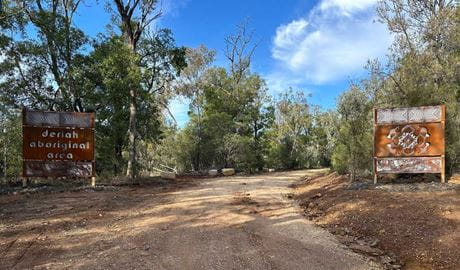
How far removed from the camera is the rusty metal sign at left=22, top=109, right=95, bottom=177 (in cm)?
1226

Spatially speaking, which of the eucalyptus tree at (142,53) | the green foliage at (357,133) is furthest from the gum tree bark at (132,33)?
the green foliage at (357,133)

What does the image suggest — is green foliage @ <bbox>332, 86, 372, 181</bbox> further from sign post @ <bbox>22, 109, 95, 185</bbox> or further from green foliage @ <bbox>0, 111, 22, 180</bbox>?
green foliage @ <bbox>0, 111, 22, 180</bbox>

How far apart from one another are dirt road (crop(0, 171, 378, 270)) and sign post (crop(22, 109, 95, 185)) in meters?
2.50

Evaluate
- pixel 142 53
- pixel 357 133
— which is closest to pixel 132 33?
pixel 142 53

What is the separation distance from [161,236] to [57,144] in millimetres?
7778

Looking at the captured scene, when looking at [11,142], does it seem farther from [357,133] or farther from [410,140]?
[410,140]

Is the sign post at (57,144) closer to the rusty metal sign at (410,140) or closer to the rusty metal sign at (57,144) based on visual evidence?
the rusty metal sign at (57,144)

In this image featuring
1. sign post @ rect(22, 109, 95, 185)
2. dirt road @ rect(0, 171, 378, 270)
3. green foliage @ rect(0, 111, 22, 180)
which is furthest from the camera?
green foliage @ rect(0, 111, 22, 180)

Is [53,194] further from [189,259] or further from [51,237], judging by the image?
[189,259]

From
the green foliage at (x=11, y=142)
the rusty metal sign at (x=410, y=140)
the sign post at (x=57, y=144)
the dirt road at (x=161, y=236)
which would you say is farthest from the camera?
the green foliage at (x=11, y=142)

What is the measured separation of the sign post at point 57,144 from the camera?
12258 mm

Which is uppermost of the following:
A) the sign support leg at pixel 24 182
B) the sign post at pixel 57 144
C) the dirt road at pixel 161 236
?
the sign post at pixel 57 144

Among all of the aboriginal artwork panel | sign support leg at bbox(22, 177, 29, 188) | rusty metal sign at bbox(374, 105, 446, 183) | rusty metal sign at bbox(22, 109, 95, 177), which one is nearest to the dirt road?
sign support leg at bbox(22, 177, 29, 188)

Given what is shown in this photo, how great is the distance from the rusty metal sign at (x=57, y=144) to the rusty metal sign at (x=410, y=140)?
9382 mm
